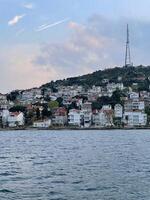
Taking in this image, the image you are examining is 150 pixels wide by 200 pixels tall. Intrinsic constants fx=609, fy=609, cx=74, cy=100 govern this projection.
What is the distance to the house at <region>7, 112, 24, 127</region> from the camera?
13700 centimetres

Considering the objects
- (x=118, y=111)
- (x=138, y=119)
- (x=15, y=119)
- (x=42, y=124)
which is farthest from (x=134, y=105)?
(x=15, y=119)

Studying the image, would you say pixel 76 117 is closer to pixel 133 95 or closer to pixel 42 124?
pixel 42 124

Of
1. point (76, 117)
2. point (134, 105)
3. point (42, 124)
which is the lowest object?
point (42, 124)

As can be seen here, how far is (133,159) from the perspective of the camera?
38250 mm

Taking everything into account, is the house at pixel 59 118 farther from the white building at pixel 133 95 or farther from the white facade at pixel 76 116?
the white building at pixel 133 95

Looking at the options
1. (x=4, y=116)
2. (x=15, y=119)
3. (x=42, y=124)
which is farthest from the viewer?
(x=4, y=116)

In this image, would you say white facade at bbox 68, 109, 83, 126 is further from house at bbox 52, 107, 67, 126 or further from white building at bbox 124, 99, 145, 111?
white building at bbox 124, 99, 145, 111

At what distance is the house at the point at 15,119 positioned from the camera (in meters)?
137

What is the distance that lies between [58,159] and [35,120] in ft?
337

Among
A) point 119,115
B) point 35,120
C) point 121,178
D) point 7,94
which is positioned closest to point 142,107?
point 119,115

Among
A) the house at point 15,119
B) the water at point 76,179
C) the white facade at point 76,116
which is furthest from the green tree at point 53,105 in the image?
the water at point 76,179

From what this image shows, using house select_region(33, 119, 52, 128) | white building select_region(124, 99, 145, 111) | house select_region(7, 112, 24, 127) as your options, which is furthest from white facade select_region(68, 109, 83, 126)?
white building select_region(124, 99, 145, 111)

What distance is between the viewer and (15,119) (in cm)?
13662

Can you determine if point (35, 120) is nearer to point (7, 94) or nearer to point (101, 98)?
point (101, 98)
